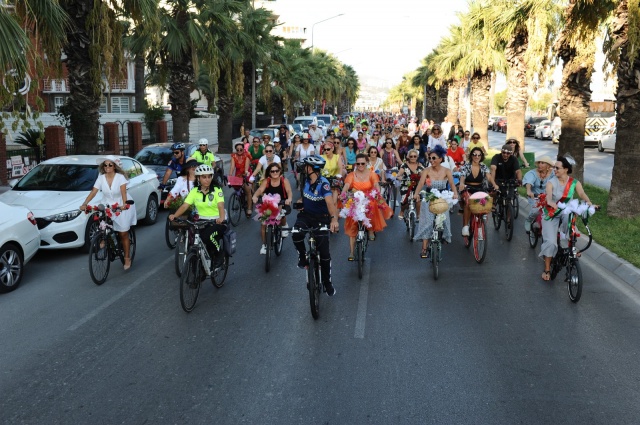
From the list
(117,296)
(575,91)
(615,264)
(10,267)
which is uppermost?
(575,91)

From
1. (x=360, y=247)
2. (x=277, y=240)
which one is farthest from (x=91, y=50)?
(x=360, y=247)

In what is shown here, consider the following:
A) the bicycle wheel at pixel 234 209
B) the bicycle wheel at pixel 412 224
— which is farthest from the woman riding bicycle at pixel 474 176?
the bicycle wheel at pixel 234 209

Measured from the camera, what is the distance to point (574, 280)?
7934mm

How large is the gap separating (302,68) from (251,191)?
4628 cm

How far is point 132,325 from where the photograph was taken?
7.05m

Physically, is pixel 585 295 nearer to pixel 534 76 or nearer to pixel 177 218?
pixel 177 218

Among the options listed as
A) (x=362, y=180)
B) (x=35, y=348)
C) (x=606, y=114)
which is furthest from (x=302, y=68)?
(x=35, y=348)

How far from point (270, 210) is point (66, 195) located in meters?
3.91

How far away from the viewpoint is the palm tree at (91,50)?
1597 centimetres

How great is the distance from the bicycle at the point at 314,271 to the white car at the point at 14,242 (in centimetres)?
401

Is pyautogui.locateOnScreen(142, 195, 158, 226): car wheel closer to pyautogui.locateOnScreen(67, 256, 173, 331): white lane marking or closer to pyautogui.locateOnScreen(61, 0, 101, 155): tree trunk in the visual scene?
pyautogui.locateOnScreen(67, 256, 173, 331): white lane marking

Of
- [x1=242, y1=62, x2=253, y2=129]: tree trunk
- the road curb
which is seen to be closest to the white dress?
the road curb

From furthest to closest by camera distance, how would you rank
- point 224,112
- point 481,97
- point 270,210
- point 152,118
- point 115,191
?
point 481,97, point 224,112, point 152,118, point 270,210, point 115,191

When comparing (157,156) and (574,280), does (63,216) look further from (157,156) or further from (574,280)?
(574,280)
